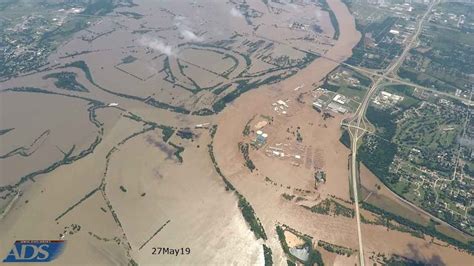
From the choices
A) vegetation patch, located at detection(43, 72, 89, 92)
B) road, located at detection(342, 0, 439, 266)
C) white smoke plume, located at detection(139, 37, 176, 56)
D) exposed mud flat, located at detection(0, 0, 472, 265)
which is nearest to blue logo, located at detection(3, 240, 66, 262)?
exposed mud flat, located at detection(0, 0, 472, 265)

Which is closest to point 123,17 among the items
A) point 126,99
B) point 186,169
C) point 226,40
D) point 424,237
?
point 226,40

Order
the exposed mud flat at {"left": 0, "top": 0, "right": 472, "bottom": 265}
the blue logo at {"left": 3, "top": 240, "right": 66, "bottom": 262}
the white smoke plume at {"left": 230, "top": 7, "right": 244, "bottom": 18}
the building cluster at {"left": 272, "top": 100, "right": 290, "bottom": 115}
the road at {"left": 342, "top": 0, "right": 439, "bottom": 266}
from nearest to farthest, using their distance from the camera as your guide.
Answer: the blue logo at {"left": 3, "top": 240, "right": 66, "bottom": 262} → the exposed mud flat at {"left": 0, "top": 0, "right": 472, "bottom": 265} → the road at {"left": 342, "top": 0, "right": 439, "bottom": 266} → the building cluster at {"left": 272, "top": 100, "right": 290, "bottom": 115} → the white smoke plume at {"left": 230, "top": 7, "right": 244, "bottom": 18}

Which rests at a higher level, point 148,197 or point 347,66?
point 347,66

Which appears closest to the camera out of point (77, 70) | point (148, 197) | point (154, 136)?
point (148, 197)

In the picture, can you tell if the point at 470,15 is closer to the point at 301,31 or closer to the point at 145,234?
the point at 301,31

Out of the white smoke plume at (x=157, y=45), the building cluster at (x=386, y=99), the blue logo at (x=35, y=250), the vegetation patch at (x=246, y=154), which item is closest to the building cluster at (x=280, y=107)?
the vegetation patch at (x=246, y=154)

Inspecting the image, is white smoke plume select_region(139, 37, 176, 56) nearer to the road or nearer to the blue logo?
the road

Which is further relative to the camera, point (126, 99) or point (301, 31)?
point (301, 31)

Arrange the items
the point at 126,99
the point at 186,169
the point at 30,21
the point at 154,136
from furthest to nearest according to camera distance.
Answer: the point at 30,21
the point at 126,99
the point at 154,136
the point at 186,169
